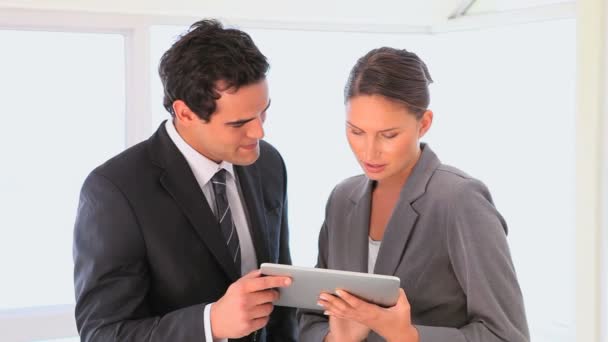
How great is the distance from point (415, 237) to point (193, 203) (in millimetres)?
569

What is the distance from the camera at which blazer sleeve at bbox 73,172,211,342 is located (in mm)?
1881

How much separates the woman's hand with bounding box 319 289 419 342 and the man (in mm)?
164

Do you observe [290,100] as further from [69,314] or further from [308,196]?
[69,314]

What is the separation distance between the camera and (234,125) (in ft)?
6.55

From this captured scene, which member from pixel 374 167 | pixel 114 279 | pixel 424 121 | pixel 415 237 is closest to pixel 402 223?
pixel 415 237

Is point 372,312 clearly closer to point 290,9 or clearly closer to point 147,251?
point 147,251

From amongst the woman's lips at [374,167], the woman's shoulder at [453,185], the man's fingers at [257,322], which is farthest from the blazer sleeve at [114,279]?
the woman's shoulder at [453,185]

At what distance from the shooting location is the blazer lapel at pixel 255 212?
2.15m

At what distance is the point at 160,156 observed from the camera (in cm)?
205

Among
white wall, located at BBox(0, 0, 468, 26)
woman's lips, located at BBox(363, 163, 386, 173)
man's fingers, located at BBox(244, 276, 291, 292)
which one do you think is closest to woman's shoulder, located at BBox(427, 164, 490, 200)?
woman's lips, located at BBox(363, 163, 386, 173)

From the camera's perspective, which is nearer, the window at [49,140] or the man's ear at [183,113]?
the man's ear at [183,113]

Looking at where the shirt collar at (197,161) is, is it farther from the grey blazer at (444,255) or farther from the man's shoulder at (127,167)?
the grey blazer at (444,255)

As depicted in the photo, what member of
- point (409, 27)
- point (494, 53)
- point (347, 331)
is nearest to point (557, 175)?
point (494, 53)

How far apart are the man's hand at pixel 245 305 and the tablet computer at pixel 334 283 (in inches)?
0.9
